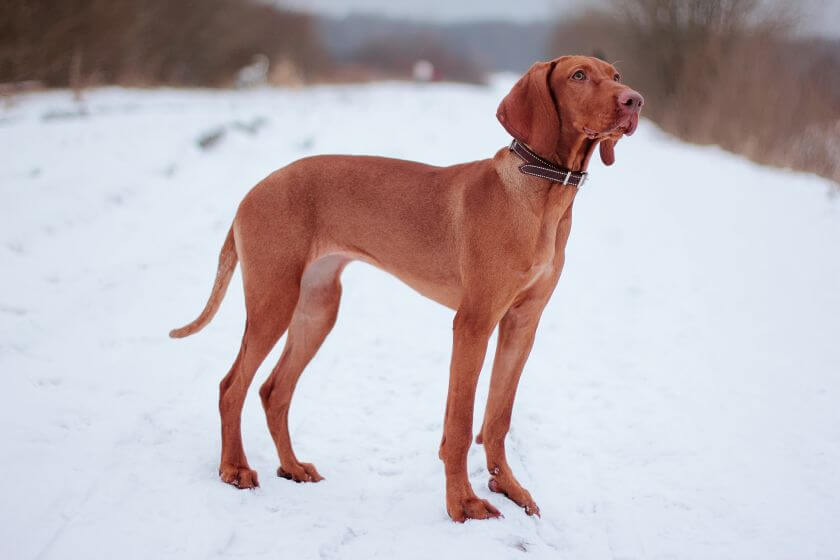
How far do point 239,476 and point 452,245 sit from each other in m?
1.41

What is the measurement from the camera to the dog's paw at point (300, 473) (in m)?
3.01

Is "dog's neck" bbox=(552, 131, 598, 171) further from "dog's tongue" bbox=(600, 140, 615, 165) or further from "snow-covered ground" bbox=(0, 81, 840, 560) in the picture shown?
"snow-covered ground" bbox=(0, 81, 840, 560)

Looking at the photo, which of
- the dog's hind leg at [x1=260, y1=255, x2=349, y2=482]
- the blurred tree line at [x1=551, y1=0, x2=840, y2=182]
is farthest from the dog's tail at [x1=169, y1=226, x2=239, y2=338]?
the blurred tree line at [x1=551, y1=0, x2=840, y2=182]

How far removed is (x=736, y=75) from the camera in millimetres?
14047

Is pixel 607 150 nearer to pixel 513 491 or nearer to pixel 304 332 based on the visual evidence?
pixel 513 491

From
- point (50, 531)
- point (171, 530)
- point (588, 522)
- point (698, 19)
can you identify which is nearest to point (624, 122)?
point (588, 522)

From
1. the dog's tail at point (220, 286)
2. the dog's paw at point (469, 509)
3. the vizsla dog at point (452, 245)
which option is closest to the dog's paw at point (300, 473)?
the vizsla dog at point (452, 245)

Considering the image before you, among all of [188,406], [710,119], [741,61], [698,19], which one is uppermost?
[698,19]

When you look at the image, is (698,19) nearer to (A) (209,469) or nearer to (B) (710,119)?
(B) (710,119)

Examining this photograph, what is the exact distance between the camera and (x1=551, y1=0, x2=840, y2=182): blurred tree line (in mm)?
11602

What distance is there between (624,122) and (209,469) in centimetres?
234

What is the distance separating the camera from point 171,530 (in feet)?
8.11

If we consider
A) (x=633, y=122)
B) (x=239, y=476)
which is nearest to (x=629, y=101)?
(x=633, y=122)

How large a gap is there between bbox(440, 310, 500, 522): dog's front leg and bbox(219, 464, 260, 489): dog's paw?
0.89 metres
